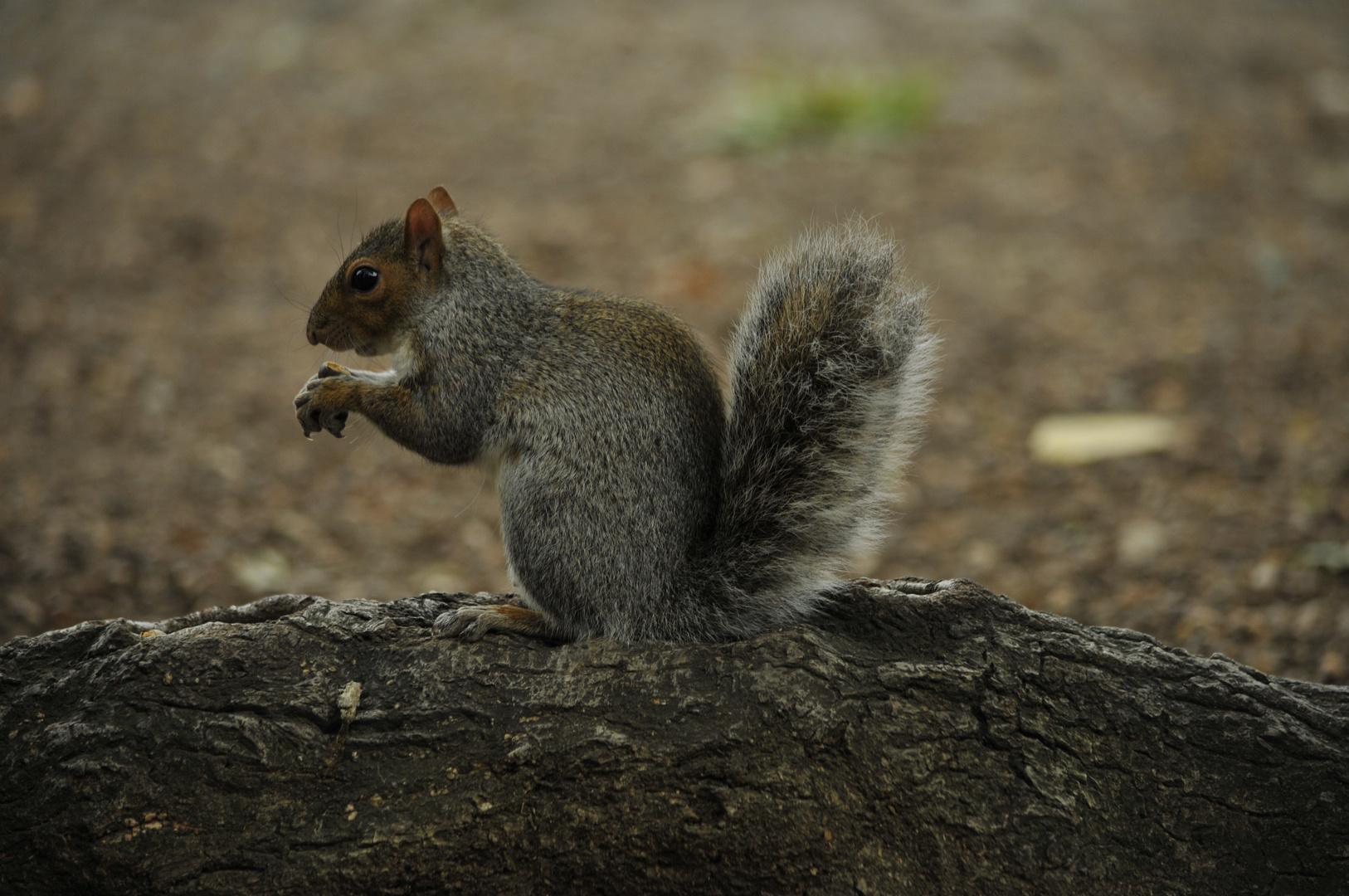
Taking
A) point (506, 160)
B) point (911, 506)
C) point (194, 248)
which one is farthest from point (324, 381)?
point (506, 160)

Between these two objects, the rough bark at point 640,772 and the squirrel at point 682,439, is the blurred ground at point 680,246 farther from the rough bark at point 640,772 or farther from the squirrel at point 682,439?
the rough bark at point 640,772

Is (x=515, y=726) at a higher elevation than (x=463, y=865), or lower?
higher

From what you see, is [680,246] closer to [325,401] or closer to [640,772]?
[325,401]

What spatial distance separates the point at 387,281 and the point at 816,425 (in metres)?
0.96

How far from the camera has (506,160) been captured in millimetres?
6078

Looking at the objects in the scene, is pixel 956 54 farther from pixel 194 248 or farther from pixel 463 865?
pixel 463 865

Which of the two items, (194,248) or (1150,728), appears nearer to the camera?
(1150,728)

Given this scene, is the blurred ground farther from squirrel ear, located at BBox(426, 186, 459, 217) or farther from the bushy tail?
the bushy tail

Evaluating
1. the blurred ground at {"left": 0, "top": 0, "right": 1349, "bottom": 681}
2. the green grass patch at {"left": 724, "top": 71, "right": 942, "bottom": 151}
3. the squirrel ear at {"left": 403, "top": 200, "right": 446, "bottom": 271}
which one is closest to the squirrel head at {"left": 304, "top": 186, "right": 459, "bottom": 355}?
the squirrel ear at {"left": 403, "top": 200, "right": 446, "bottom": 271}

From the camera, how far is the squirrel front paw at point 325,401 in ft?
7.03

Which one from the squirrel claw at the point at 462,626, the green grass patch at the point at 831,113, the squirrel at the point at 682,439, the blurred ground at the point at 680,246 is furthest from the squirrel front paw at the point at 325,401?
the green grass patch at the point at 831,113

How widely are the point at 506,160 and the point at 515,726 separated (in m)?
4.89

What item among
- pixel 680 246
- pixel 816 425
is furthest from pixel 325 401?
pixel 680 246

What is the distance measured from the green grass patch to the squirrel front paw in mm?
4460
